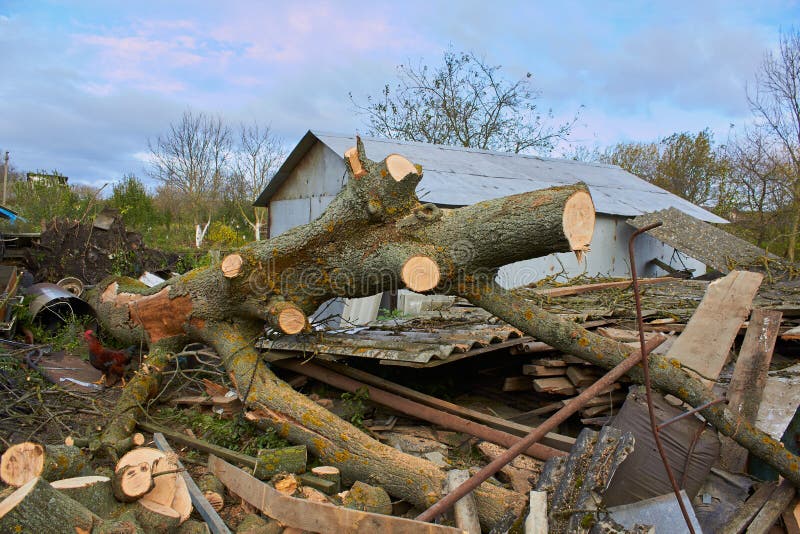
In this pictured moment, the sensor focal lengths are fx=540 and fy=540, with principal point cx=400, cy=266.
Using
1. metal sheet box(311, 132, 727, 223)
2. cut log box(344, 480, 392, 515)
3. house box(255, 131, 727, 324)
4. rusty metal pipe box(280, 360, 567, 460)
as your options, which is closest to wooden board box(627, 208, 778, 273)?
house box(255, 131, 727, 324)

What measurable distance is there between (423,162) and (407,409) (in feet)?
24.7

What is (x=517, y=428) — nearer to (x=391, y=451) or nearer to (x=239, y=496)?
(x=391, y=451)

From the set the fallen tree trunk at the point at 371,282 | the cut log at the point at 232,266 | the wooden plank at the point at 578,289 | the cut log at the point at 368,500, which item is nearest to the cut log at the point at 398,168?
the fallen tree trunk at the point at 371,282

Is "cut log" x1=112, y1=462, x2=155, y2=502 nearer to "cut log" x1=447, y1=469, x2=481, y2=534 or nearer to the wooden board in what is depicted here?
"cut log" x1=447, y1=469, x2=481, y2=534

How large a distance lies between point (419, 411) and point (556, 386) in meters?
1.23

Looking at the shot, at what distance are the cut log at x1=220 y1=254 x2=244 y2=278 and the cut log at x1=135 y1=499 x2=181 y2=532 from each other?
2.16 meters

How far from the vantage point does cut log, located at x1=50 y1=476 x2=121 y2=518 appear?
285 centimetres

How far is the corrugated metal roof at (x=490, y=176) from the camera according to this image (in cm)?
1037

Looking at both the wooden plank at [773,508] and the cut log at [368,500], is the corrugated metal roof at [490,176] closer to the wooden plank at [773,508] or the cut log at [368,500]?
the cut log at [368,500]

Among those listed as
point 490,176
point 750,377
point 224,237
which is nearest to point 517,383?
point 750,377

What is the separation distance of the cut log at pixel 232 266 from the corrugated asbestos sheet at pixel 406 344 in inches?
34.1

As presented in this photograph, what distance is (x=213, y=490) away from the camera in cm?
366

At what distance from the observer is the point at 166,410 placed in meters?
5.19

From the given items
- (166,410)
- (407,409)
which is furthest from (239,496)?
(166,410)
